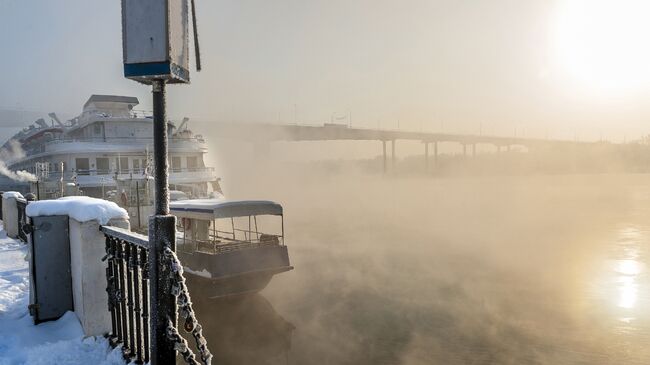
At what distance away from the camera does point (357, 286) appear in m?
26.7

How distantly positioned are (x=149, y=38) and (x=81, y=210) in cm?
303

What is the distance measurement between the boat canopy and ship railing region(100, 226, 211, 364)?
13.5 metres

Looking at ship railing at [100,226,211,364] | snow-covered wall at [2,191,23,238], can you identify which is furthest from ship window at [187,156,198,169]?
ship railing at [100,226,211,364]

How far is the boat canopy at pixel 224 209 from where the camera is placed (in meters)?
19.8

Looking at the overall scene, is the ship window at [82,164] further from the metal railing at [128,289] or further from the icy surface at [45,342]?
the metal railing at [128,289]

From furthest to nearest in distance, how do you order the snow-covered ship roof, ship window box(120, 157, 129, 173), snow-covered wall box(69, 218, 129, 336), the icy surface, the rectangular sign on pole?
the snow-covered ship roof < ship window box(120, 157, 129, 173) < snow-covered wall box(69, 218, 129, 336) < the icy surface < the rectangular sign on pole

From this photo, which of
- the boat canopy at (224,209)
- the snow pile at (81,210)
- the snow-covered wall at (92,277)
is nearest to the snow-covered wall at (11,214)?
the boat canopy at (224,209)

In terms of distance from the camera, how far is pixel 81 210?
6258 mm

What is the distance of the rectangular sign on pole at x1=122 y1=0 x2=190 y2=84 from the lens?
434cm

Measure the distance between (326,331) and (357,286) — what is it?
7.46 metres

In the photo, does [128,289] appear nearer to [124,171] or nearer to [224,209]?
[224,209]

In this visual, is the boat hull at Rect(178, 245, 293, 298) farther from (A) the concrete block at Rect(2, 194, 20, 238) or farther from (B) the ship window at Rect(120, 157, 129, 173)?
(B) the ship window at Rect(120, 157, 129, 173)

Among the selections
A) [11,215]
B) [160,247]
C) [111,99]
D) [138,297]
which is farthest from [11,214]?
[111,99]

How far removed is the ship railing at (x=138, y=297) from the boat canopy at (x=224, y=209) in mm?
13509
